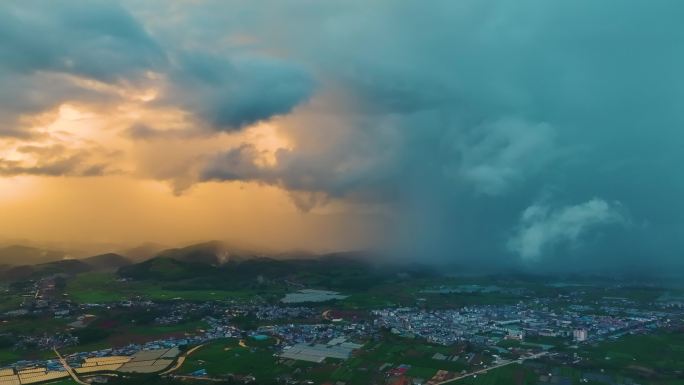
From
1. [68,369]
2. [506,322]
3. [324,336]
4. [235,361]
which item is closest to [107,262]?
[68,369]

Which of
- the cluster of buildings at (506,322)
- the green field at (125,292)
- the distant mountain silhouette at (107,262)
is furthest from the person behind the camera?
the distant mountain silhouette at (107,262)

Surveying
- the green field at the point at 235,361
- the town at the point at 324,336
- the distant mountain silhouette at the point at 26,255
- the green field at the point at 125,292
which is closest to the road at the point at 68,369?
the town at the point at 324,336

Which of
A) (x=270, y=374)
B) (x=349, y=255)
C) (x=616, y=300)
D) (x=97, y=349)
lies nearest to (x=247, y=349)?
(x=270, y=374)

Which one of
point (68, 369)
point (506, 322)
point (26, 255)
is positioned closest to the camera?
point (68, 369)

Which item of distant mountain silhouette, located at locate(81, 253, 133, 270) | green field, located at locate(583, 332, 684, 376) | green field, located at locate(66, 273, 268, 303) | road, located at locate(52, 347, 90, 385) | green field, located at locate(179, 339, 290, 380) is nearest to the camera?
road, located at locate(52, 347, 90, 385)

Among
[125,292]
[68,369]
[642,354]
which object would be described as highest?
[125,292]

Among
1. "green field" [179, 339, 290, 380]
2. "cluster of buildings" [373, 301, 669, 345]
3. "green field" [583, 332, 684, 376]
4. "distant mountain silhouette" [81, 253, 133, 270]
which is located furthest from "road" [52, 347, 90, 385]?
"distant mountain silhouette" [81, 253, 133, 270]

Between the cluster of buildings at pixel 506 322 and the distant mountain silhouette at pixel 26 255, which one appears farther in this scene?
the distant mountain silhouette at pixel 26 255

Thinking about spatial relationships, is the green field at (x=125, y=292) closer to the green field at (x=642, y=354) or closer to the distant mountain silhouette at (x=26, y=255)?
the distant mountain silhouette at (x=26, y=255)

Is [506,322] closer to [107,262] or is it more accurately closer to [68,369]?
[68,369]

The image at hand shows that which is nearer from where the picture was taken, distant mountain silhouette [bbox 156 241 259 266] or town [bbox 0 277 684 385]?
town [bbox 0 277 684 385]

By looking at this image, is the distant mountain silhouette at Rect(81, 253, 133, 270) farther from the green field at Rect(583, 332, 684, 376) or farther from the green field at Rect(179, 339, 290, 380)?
the green field at Rect(583, 332, 684, 376)
